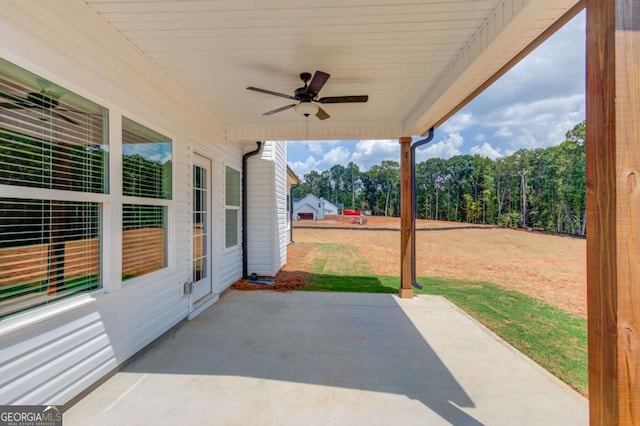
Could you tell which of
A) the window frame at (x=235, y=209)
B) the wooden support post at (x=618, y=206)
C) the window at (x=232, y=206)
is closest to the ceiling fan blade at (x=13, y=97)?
the wooden support post at (x=618, y=206)

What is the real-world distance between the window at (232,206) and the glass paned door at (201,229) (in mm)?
712

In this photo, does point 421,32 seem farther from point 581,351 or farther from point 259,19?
point 581,351

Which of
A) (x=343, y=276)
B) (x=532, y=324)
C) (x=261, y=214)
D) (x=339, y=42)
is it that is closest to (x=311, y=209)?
(x=343, y=276)

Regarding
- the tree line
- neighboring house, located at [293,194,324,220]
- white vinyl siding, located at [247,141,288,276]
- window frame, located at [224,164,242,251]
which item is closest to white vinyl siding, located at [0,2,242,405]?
window frame, located at [224,164,242,251]

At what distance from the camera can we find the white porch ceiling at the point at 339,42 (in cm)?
212

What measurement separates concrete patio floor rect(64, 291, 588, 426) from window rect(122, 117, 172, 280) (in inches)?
38.6

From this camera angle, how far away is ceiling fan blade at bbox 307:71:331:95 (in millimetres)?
2783

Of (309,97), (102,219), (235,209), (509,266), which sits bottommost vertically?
(509,266)

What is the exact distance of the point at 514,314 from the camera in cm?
432

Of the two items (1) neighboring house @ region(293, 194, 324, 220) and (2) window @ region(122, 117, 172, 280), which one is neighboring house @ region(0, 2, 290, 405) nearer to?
→ (2) window @ region(122, 117, 172, 280)

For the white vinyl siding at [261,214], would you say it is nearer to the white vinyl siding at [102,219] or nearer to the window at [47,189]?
the white vinyl siding at [102,219]

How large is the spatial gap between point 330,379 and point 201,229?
10.0 ft

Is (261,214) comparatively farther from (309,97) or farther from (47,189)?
(47,189)

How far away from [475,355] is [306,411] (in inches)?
75.6
